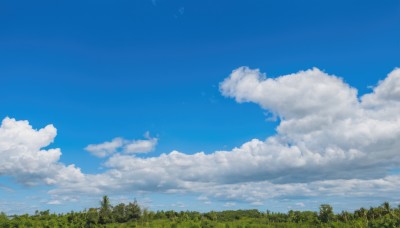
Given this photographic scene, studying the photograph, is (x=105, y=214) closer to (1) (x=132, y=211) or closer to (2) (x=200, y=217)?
(1) (x=132, y=211)

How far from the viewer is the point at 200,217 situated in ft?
240

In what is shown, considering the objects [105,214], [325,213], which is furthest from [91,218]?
[325,213]

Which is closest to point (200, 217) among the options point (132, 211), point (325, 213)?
point (132, 211)

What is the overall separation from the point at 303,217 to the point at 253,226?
10877mm

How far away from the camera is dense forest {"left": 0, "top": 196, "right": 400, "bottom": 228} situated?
56197 millimetres

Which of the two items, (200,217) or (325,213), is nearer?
(325,213)

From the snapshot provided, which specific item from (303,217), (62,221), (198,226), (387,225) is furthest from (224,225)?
(62,221)

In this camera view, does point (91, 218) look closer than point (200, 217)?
Yes

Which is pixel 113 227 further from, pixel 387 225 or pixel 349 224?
pixel 387 225

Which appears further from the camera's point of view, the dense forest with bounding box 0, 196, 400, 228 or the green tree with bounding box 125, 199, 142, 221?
the green tree with bounding box 125, 199, 142, 221

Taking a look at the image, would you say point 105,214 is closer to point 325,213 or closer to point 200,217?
point 200,217

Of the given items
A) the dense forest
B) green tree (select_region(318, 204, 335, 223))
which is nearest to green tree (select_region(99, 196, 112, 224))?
the dense forest

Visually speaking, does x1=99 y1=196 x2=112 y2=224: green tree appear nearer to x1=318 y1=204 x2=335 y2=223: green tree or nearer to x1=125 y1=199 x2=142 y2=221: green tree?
x1=125 y1=199 x2=142 y2=221: green tree

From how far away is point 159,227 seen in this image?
58125mm
